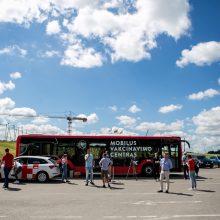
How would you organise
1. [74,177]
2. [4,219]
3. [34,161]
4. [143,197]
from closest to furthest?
1. [4,219]
2. [143,197]
3. [34,161]
4. [74,177]

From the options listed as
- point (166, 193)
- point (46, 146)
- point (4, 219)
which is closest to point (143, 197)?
point (166, 193)

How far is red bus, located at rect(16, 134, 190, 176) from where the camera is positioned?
25.2 m

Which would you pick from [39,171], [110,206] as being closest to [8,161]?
[39,171]

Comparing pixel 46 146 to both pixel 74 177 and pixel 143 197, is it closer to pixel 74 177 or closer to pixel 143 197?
pixel 74 177

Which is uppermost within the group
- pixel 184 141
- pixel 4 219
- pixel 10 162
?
pixel 184 141

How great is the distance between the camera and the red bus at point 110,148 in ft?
82.6

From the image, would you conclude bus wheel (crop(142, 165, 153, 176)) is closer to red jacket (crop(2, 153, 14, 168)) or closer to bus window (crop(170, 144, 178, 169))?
bus window (crop(170, 144, 178, 169))

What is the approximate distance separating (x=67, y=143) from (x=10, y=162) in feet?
27.1

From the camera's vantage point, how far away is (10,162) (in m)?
17.6

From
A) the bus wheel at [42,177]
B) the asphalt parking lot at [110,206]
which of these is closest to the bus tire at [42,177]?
the bus wheel at [42,177]

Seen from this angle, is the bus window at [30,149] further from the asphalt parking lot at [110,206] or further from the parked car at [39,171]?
the asphalt parking lot at [110,206]

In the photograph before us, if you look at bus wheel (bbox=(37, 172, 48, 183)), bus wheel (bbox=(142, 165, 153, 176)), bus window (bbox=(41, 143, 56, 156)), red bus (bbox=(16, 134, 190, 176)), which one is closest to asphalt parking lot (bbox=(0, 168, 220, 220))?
bus wheel (bbox=(37, 172, 48, 183))

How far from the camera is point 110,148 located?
25.8 meters

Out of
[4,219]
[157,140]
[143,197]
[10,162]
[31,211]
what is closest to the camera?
[4,219]
